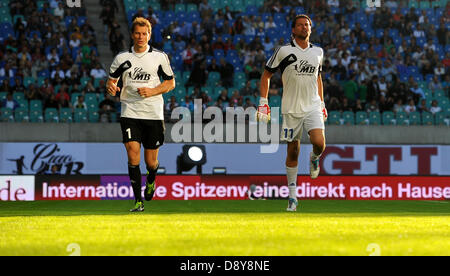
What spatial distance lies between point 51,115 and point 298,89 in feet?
41.7

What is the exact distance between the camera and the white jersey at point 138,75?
34.7ft

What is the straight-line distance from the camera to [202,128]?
21.0 m

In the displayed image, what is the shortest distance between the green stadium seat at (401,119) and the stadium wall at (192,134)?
19cm

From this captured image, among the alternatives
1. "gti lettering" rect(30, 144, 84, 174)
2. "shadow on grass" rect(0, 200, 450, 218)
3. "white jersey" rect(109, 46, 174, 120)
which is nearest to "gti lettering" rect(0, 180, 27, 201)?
"gti lettering" rect(30, 144, 84, 174)

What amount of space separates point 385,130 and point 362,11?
7.01m

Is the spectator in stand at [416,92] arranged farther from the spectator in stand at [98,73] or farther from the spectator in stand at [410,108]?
the spectator in stand at [98,73]

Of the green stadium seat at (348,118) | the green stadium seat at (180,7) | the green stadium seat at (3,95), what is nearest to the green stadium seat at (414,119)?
the green stadium seat at (348,118)

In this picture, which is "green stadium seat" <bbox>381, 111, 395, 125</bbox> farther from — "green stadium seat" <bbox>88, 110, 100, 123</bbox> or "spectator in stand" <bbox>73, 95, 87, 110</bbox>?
"spectator in stand" <bbox>73, 95, 87, 110</bbox>

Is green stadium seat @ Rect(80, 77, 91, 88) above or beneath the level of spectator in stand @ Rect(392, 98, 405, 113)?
above

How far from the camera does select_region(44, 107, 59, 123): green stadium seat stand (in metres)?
22.2

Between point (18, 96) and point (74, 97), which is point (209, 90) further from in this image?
point (18, 96)

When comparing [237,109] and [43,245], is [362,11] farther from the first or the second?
[43,245]

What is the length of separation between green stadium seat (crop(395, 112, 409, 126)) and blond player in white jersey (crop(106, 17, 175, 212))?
13.6m
